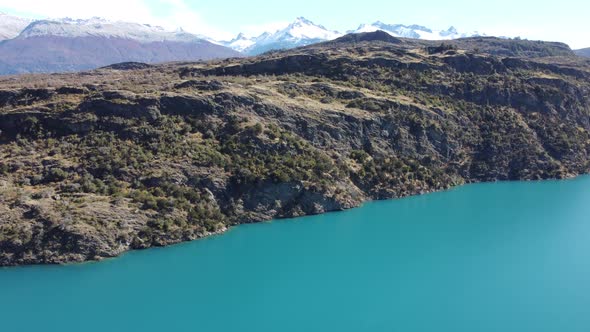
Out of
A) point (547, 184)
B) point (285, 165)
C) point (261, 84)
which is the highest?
point (261, 84)

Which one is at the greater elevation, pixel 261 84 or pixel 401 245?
pixel 261 84

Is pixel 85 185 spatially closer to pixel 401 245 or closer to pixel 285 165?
pixel 285 165

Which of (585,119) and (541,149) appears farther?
(585,119)

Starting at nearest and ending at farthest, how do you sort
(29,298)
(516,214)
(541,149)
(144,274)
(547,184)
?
(29,298), (144,274), (516,214), (547,184), (541,149)

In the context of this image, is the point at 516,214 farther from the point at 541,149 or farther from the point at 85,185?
the point at 85,185

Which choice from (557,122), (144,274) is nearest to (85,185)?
(144,274)

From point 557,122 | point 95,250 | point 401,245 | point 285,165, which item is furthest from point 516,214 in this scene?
point 95,250

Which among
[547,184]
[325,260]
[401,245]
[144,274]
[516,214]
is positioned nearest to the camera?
[144,274]
